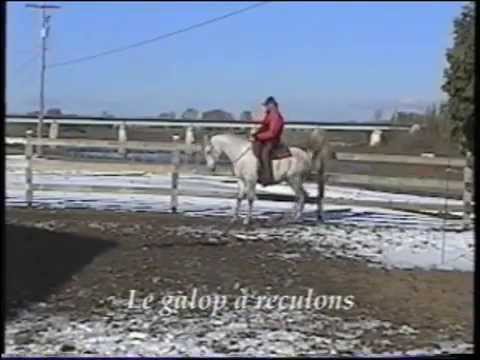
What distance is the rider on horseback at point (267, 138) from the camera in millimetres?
9708

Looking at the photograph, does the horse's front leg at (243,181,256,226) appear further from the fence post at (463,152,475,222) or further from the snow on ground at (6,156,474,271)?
the fence post at (463,152,475,222)

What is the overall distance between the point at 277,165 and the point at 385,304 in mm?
5146

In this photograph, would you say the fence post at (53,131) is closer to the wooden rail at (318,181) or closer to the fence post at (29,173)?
the wooden rail at (318,181)

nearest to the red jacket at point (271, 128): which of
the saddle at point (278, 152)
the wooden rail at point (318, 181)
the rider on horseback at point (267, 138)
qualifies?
the rider on horseback at point (267, 138)

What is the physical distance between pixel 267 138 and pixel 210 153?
1.13 meters

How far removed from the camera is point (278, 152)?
37.4 feet

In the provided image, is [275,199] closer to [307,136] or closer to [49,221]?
[307,136]

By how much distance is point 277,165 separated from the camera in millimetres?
11547

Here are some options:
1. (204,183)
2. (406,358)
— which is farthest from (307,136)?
(406,358)

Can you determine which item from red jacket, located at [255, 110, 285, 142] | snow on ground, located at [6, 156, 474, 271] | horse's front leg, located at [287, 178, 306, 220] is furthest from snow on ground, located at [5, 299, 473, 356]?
horse's front leg, located at [287, 178, 306, 220]

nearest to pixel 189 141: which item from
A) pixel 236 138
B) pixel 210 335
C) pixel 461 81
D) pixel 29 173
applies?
pixel 236 138

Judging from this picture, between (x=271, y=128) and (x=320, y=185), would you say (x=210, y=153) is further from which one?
(x=271, y=128)

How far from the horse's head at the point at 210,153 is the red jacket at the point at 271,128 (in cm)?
90

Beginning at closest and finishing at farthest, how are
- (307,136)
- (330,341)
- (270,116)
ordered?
(330,341) → (270,116) → (307,136)
